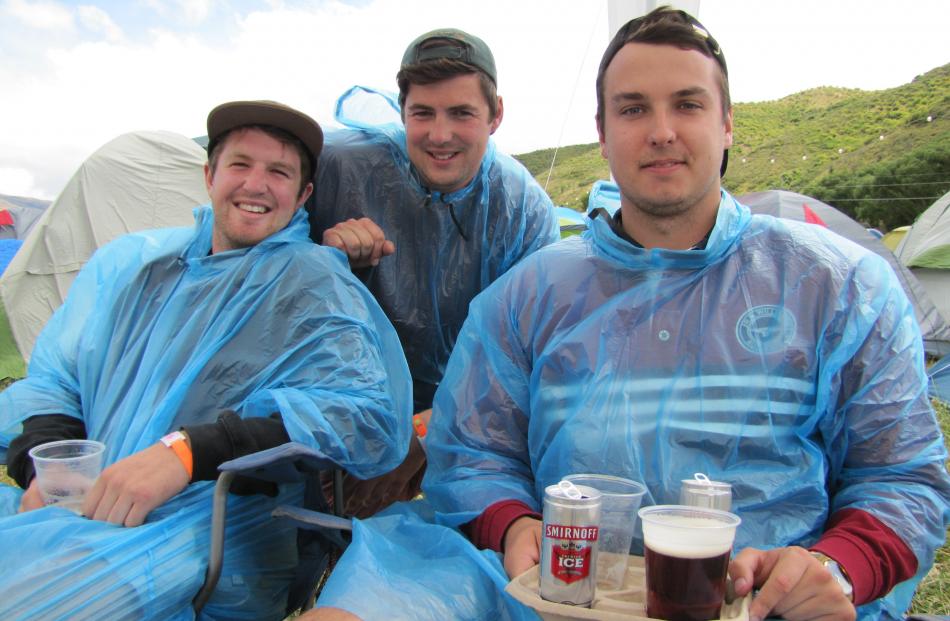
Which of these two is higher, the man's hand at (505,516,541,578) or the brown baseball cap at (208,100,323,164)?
the brown baseball cap at (208,100,323,164)

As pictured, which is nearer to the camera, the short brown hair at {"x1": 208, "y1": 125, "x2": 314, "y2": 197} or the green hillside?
the short brown hair at {"x1": 208, "y1": 125, "x2": 314, "y2": 197}

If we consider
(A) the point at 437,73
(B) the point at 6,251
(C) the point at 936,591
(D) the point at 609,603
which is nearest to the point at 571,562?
(D) the point at 609,603

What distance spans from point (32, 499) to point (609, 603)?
4.56 feet

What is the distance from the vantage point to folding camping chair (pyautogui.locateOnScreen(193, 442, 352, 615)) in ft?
4.94

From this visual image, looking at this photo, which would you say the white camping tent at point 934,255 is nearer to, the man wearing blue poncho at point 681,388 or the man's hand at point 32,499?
the man wearing blue poncho at point 681,388

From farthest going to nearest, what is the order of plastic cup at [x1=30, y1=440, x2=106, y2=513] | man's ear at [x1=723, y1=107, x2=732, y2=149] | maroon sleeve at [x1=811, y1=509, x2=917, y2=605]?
man's ear at [x1=723, y1=107, x2=732, y2=149]
plastic cup at [x1=30, y1=440, x2=106, y2=513]
maroon sleeve at [x1=811, y1=509, x2=917, y2=605]

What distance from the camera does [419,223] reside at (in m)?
2.62

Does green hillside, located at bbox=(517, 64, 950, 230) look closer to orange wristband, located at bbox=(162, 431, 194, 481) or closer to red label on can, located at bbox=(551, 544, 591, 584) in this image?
orange wristband, located at bbox=(162, 431, 194, 481)

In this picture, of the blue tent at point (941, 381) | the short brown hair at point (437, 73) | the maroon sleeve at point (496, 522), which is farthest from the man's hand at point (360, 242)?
the blue tent at point (941, 381)

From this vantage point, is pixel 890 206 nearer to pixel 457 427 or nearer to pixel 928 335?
pixel 928 335

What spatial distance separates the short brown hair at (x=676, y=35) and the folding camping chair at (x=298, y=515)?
1260 mm

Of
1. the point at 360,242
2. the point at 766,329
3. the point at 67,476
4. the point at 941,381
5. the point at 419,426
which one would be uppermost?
the point at 360,242

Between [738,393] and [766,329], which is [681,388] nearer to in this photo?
[738,393]

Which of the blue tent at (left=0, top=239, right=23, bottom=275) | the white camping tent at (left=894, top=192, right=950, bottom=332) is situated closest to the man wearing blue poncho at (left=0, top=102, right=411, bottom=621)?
the blue tent at (left=0, top=239, right=23, bottom=275)
